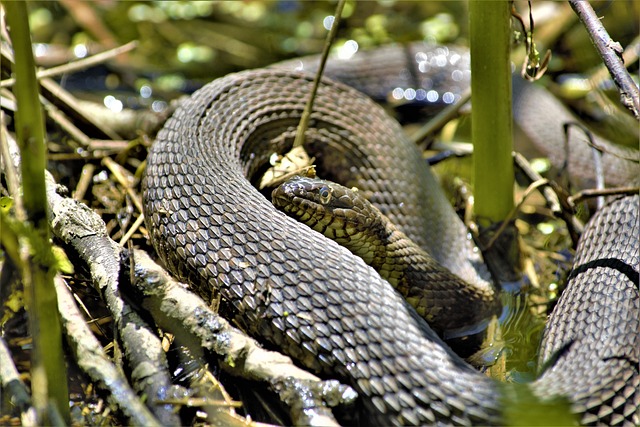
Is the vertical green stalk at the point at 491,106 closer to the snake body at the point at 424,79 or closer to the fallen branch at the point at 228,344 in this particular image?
the fallen branch at the point at 228,344

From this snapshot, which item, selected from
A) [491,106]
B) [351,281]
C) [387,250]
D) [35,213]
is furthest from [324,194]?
[35,213]

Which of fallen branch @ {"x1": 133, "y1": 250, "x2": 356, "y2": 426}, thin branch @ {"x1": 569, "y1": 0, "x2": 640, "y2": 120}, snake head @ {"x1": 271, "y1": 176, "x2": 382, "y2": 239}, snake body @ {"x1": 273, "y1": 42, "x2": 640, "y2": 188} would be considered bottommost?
fallen branch @ {"x1": 133, "y1": 250, "x2": 356, "y2": 426}

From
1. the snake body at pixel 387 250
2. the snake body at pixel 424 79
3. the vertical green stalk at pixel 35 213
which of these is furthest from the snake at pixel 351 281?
the snake body at pixel 424 79

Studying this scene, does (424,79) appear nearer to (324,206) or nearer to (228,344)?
(324,206)

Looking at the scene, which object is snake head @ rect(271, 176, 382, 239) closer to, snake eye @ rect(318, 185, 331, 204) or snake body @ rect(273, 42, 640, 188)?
snake eye @ rect(318, 185, 331, 204)

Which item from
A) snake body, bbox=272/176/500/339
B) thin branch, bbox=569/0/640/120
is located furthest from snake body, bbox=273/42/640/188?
thin branch, bbox=569/0/640/120
